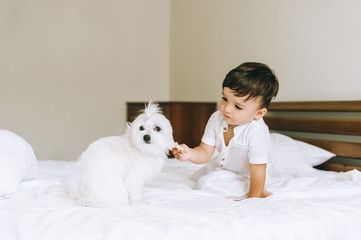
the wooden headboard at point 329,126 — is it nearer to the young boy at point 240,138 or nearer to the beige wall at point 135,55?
the beige wall at point 135,55

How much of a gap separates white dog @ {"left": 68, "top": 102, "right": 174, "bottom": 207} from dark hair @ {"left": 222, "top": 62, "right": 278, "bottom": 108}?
1.04ft

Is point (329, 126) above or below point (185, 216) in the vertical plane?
above

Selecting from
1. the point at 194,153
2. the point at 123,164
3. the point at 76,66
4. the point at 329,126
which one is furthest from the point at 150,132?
the point at 76,66

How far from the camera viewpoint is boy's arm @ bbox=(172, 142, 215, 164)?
136cm

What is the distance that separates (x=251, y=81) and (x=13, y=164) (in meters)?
1.00

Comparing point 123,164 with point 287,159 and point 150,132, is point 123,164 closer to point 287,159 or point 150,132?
point 150,132

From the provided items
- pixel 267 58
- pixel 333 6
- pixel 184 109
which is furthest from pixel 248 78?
pixel 184 109

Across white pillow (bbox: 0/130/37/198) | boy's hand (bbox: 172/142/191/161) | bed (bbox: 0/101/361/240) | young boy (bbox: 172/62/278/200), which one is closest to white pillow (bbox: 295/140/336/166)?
bed (bbox: 0/101/361/240)

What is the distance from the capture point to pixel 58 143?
11.5ft

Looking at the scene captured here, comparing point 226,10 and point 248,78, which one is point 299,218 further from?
point 226,10

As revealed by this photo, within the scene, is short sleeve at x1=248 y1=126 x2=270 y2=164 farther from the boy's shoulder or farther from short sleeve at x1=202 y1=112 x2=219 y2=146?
short sleeve at x1=202 y1=112 x2=219 y2=146

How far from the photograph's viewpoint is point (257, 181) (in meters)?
1.35

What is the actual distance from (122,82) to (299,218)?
3.06 meters

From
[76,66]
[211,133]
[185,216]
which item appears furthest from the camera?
[76,66]
